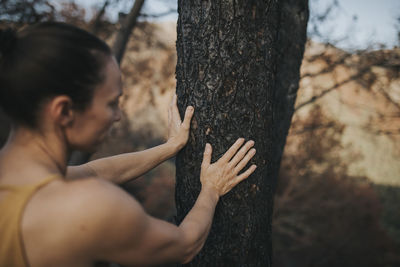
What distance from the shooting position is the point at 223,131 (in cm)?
169

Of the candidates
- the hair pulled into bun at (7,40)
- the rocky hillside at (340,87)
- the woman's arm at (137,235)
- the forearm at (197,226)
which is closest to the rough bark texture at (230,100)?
the forearm at (197,226)

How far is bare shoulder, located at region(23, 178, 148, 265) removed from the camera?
3.15 feet

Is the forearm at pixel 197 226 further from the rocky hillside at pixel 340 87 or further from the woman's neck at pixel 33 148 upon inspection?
the rocky hillside at pixel 340 87

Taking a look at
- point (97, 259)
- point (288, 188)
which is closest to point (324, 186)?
point (288, 188)

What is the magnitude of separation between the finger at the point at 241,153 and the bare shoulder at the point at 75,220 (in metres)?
0.81

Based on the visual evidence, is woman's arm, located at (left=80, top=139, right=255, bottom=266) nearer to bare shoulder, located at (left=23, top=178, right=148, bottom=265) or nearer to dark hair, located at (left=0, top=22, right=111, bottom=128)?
bare shoulder, located at (left=23, top=178, right=148, bottom=265)

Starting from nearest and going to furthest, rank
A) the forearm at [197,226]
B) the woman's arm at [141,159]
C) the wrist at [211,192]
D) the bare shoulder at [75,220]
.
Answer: the bare shoulder at [75,220] → the forearm at [197,226] → the wrist at [211,192] → the woman's arm at [141,159]

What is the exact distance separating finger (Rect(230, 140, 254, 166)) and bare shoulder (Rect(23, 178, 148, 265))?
809 mm

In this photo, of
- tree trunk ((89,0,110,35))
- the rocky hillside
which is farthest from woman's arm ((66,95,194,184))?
tree trunk ((89,0,110,35))

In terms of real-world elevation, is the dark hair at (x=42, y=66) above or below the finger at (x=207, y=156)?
above

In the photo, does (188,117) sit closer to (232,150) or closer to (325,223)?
(232,150)

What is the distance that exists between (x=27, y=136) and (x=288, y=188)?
22.5ft

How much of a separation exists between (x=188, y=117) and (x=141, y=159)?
0.48m

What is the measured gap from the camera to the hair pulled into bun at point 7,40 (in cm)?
103
